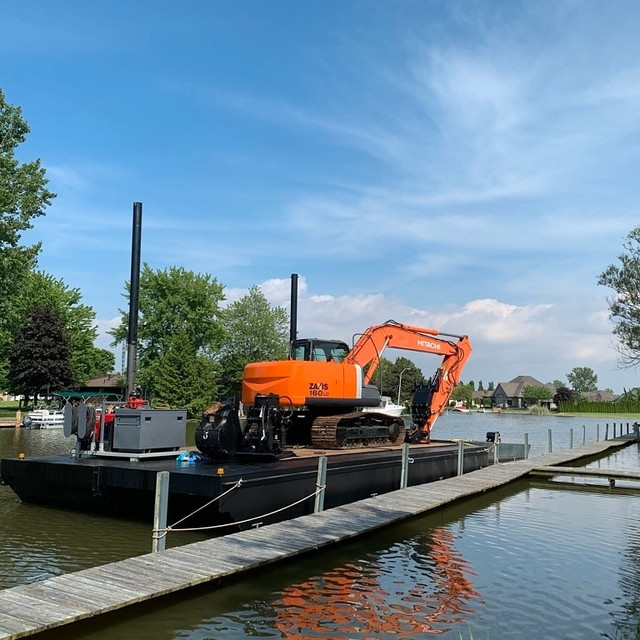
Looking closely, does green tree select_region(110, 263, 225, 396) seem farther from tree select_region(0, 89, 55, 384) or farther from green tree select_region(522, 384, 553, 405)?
green tree select_region(522, 384, 553, 405)

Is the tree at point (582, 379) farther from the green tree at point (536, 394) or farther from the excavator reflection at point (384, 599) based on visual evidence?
the excavator reflection at point (384, 599)

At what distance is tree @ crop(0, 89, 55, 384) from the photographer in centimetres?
2745

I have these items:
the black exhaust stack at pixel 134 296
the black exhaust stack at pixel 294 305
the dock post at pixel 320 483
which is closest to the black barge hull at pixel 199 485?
the dock post at pixel 320 483

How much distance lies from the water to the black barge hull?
0.39 m

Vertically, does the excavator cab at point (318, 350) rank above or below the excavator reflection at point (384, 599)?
above

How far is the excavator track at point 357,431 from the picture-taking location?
14.4 meters

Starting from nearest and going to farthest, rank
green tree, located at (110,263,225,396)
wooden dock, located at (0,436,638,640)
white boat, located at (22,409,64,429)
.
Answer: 1. wooden dock, located at (0,436,638,640)
2. white boat, located at (22,409,64,429)
3. green tree, located at (110,263,225,396)

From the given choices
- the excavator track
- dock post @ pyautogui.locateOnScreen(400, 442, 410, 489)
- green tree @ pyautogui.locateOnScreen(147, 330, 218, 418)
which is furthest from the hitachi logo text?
green tree @ pyautogui.locateOnScreen(147, 330, 218, 418)

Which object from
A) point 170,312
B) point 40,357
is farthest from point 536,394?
point 40,357

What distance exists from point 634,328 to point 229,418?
31.8m

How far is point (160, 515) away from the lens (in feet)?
27.4

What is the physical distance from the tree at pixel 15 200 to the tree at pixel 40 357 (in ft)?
61.4

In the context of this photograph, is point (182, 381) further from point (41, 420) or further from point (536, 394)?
point (536, 394)

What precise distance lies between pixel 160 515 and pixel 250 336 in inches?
2119
